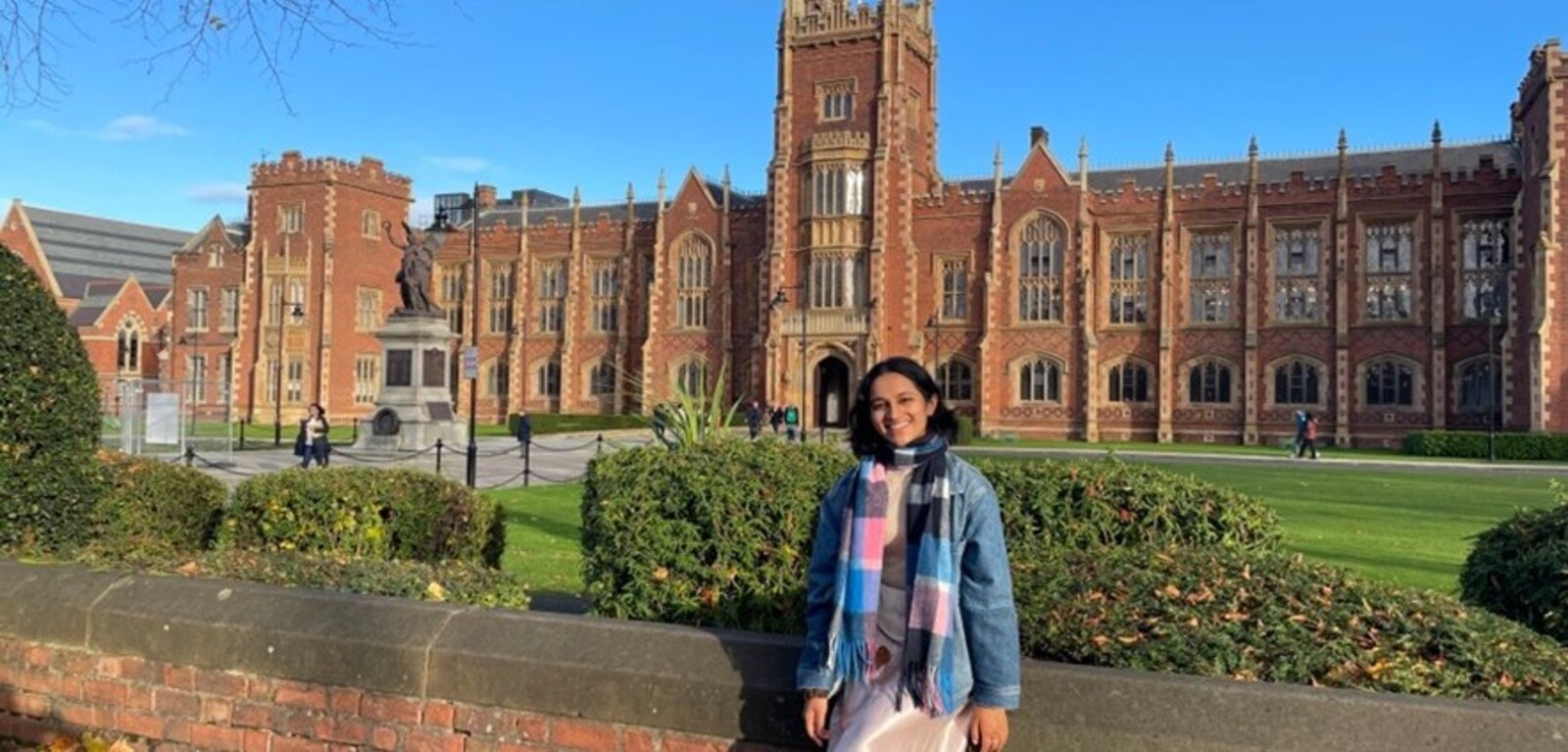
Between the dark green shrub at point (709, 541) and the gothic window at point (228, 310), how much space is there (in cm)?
6331

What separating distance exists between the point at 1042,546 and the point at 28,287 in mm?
5820

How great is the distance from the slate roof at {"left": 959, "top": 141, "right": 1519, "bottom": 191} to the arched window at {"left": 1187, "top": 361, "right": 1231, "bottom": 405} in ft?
27.6

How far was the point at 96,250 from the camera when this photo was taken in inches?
3182

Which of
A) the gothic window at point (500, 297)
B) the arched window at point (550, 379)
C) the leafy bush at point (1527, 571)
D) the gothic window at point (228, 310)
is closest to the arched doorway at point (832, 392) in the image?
the arched window at point (550, 379)

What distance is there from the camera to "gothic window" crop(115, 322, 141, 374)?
67.2 meters

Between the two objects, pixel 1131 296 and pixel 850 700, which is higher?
pixel 1131 296

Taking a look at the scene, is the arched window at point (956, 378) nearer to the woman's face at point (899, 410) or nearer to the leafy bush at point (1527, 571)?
the leafy bush at point (1527, 571)

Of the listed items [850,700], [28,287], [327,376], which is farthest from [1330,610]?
[327,376]

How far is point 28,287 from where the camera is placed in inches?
242

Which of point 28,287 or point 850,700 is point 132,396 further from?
point 850,700

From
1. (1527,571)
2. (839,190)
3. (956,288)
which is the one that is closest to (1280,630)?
(1527,571)

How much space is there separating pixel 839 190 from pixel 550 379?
65.4 ft

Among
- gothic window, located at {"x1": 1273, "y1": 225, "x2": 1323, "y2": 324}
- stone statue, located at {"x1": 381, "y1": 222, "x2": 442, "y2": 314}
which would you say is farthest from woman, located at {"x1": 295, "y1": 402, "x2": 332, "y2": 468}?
gothic window, located at {"x1": 1273, "y1": 225, "x2": 1323, "y2": 324}

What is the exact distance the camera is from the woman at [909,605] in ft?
10.2
